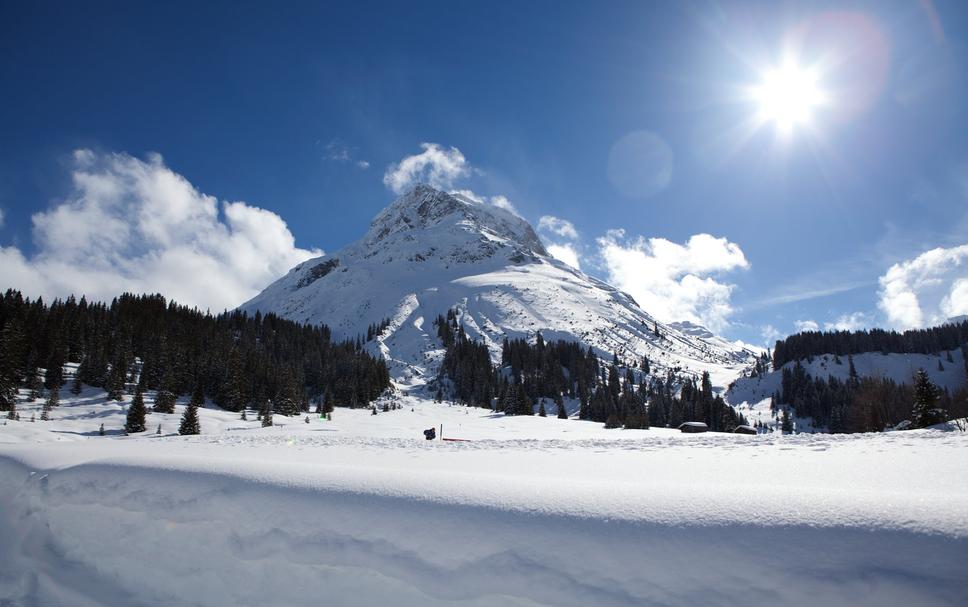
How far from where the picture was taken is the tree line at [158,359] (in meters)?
51.5

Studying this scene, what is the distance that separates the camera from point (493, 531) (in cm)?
534

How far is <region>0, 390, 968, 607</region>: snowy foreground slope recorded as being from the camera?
4.21 meters

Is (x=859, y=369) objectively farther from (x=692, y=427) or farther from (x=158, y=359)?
(x=158, y=359)

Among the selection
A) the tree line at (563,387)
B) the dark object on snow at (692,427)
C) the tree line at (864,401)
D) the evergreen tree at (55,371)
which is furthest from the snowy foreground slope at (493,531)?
the tree line at (563,387)

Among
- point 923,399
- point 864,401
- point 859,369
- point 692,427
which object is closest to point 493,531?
point 923,399

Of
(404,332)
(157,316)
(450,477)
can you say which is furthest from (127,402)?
(404,332)

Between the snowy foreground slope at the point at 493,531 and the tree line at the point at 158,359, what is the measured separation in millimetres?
41011

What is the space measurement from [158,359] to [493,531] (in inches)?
2606

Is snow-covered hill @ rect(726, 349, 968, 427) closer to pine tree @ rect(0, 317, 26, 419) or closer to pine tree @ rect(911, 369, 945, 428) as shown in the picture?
pine tree @ rect(911, 369, 945, 428)

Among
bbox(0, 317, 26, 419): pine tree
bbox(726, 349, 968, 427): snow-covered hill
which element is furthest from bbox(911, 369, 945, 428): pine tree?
bbox(726, 349, 968, 427): snow-covered hill

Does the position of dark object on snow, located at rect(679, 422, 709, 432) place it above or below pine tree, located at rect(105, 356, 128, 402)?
below

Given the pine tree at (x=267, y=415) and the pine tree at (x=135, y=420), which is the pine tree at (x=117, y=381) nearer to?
the pine tree at (x=267, y=415)

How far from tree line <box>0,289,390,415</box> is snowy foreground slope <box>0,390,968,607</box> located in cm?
4101

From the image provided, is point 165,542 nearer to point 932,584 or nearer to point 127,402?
point 932,584
